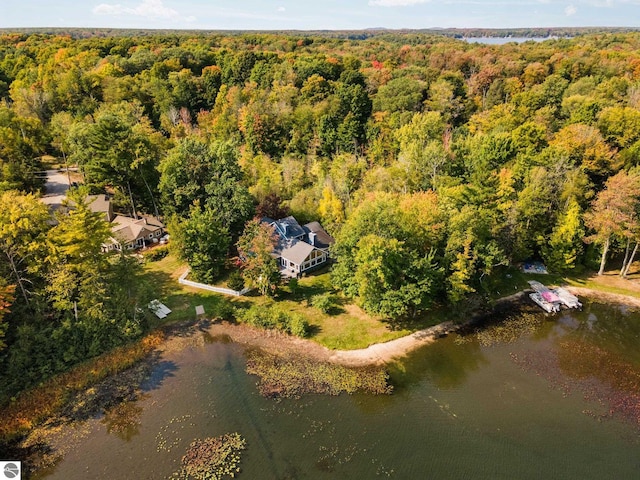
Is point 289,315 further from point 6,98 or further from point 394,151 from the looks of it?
point 6,98

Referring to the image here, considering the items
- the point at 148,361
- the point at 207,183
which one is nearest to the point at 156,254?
the point at 207,183

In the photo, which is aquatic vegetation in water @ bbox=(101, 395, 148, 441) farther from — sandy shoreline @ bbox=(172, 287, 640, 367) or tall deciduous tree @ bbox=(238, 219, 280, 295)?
tall deciduous tree @ bbox=(238, 219, 280, 295)

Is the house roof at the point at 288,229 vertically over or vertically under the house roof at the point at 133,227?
over

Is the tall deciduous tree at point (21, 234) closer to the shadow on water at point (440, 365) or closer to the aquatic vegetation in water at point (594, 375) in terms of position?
the shadow on water at point (440, 365)

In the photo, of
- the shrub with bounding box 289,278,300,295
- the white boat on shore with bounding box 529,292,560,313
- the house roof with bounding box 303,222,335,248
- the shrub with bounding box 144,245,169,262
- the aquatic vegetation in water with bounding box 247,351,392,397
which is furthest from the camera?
the shrub with bounding box 144,245,169,262

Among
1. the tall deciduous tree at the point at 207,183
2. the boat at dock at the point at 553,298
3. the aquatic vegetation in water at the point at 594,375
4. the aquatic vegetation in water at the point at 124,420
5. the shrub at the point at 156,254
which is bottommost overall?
the aquatic vegetation in water at the point at 124,420

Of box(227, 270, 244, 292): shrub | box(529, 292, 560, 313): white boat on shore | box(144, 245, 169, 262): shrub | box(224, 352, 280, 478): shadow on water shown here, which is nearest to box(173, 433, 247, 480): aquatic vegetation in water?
box(224, 352, 280, 478): shadow on water

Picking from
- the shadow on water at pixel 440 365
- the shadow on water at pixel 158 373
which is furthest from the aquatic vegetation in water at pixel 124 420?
the shadow on water at pixel 440 365
